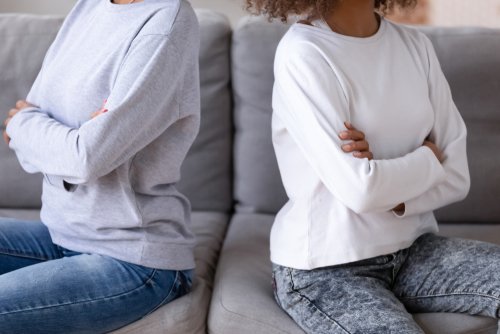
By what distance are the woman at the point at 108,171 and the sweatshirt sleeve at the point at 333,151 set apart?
0.68ft

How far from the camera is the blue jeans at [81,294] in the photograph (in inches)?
51.9

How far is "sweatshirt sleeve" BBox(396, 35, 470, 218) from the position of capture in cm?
149

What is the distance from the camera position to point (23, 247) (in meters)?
1.54

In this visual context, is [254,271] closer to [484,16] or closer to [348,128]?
[348,128]

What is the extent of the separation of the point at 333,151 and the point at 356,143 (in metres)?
0.05

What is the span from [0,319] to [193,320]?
37cm

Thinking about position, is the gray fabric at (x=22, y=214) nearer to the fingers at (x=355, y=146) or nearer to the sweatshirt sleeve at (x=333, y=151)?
the sweatshirt sleeve at (x=333, y=151)

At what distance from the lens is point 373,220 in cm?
144

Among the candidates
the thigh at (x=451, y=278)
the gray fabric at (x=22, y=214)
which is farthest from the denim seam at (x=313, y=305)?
the gray fabric at (x=22, y=214)

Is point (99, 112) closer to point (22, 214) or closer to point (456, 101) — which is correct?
point (22, 214)

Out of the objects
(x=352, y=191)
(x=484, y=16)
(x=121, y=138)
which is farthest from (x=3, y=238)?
(x=484, y=16)

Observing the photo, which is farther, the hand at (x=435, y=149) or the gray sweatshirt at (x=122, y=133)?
the hand at (x=435, y=149)

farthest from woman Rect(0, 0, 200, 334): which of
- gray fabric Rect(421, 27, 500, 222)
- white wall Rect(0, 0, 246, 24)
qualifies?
white wall Rect(0, 0, 246, 24)

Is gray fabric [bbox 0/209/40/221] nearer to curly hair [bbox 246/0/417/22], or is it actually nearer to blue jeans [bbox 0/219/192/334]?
blue jeans [bbox 0/219/192/334]
